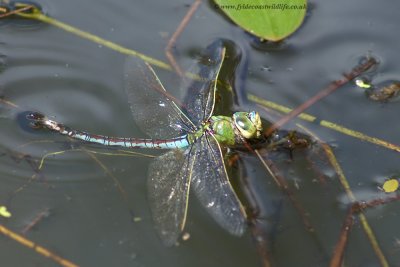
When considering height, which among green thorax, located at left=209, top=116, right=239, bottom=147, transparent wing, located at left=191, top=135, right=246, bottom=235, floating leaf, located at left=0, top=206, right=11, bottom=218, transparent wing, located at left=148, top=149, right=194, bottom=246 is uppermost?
green thorax, located at left=209, top=116, right=239, bottom=147

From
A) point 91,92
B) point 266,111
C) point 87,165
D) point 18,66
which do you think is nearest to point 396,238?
point 266,111

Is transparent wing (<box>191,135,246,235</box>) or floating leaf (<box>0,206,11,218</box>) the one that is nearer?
transparent wing (<box>191,135,246,235</box>)

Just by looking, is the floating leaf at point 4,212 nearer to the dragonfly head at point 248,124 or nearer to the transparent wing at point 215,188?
the transparent wing at point 215,188

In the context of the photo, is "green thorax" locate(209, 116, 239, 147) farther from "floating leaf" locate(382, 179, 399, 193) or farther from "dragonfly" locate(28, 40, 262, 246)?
"floating leaf" locate(382, 179, 399, 193)

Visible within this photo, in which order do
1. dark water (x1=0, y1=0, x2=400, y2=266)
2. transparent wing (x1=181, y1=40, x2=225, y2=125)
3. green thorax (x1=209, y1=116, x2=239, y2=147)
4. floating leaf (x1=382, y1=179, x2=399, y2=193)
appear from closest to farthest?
dark water (x1=0, y1=0, x2=400, y2=266) → floating leaf (x1=382, y1=179, x2=399, y2=193) → green thorax (x1=209, y1=116, x2=239, y2=147) → transparent wing (x1=181, y1=40, x2=225, y2=125)

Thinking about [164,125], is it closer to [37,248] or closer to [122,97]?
[122,97]

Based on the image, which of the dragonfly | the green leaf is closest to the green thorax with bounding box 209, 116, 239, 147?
the dragonfly

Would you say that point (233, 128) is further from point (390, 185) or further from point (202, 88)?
point (390, 185)
